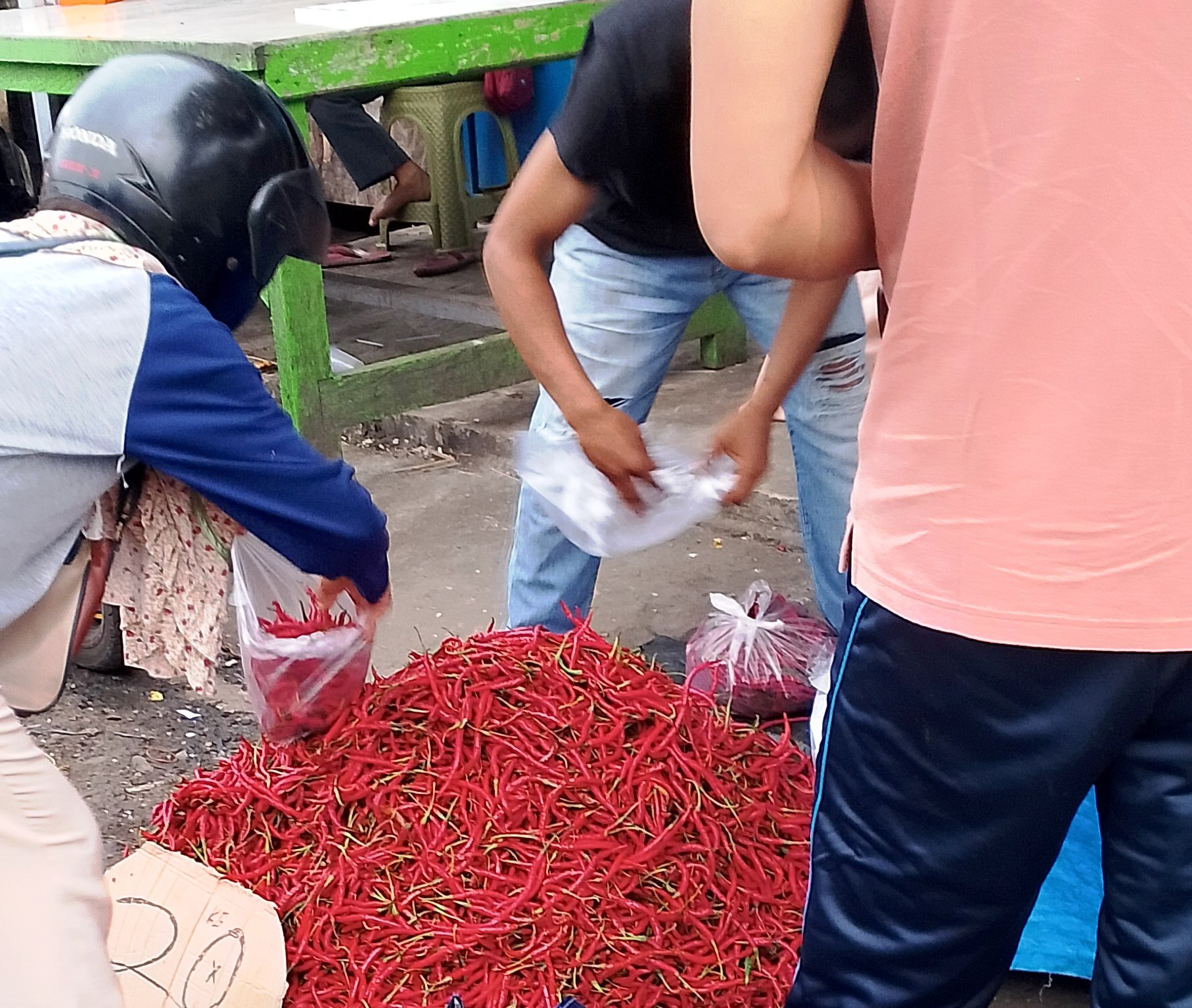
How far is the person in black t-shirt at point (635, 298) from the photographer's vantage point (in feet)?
6.09

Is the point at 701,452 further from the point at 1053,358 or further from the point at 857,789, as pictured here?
the point at 1053,358

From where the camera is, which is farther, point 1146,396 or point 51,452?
point 51,452

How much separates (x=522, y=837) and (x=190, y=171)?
1.03 metres

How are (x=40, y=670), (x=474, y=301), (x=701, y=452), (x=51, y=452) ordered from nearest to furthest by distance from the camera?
1. (x=51, y=452)
2. (x=40, y=670)
3. (x=701, y=452)
4. (x=474, y=301)

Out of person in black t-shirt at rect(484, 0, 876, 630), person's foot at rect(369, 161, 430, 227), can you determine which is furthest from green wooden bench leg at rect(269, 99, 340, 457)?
person's foot at rect(369, 161, 430, 227)

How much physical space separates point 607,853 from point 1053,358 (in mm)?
1155

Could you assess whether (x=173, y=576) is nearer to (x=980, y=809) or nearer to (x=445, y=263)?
(x=980, y=809)

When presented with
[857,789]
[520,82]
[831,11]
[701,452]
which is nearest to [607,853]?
[701,452]

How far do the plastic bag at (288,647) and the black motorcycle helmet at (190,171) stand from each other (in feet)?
1.30

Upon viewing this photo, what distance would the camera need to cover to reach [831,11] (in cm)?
98

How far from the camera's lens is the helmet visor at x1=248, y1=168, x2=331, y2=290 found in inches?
69.1

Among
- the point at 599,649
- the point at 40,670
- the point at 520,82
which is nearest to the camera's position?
the point at 40,670

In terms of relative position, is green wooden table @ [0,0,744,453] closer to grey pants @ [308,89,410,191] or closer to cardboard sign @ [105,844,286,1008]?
grey pants @ [308,89,410,191]

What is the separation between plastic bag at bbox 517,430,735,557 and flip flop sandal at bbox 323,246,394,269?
471 centimetres
